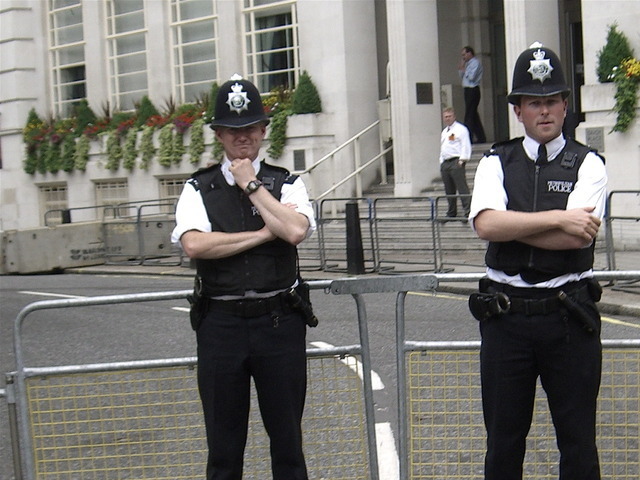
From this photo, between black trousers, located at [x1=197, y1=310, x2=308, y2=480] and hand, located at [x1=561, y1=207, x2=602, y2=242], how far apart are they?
1220 millimetres

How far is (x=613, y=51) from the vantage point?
59.9ft

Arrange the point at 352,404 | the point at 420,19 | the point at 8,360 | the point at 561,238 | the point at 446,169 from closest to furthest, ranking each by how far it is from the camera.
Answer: the point at 561,238 → the point at 352,404 → the point at 8,360 → the point at 446,169 → the point at 420,19

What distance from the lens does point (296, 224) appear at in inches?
192

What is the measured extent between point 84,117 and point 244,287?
26.1 meters

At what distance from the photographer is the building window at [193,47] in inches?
1070

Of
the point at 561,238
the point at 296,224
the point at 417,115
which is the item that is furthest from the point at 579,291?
the point at 417,115

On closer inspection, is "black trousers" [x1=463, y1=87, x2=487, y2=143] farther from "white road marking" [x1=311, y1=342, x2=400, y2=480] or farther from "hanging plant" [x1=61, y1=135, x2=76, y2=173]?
"white road marking" [x1=311, y1=342, x2=400, y2=480]

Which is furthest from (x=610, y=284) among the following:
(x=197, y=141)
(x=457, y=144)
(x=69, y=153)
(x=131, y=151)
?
(x=69, y=153)

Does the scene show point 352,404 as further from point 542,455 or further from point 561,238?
point 561,238

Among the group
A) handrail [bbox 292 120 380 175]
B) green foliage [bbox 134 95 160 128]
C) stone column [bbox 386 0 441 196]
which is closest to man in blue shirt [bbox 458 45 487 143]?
stone column [bbox 386 0 441 196]

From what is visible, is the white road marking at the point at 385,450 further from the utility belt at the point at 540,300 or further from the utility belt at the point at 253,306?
Result: the utility belt at the point at 540,300

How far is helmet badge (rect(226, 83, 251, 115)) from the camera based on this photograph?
16.3ft

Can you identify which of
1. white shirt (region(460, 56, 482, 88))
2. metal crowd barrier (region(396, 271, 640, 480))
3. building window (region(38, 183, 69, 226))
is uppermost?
white shirt (region(460, 56, 482, 88))

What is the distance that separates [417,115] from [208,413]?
59.0 ft
